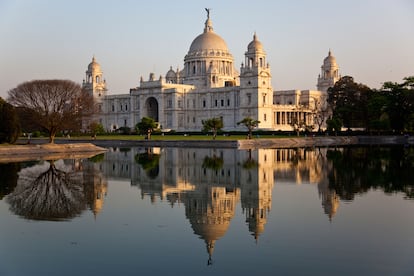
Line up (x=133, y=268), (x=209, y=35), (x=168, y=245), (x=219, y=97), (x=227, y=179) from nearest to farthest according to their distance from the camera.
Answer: (x=133, y=268) < (x=168, y=245) < (x=227, y=179) < (x=219, y=97) < (x=209, y=35)

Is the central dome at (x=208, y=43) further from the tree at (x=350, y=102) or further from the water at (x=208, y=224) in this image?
the water at (x=208, y=224)

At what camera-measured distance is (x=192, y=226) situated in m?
14.7

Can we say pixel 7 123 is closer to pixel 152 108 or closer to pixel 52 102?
pixel 52 102

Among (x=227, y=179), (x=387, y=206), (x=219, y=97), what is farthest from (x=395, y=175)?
(x=219, y=97)

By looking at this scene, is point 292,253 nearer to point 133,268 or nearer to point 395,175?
point 133,268

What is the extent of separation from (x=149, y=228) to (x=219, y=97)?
85464mm

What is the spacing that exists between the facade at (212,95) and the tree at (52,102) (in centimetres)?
2326

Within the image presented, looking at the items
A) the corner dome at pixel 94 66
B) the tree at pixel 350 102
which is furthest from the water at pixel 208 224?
the corner dome at pixel 94 66

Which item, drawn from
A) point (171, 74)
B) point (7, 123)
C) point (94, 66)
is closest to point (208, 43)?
point (171, 74)

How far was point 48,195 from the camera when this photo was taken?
803 inches

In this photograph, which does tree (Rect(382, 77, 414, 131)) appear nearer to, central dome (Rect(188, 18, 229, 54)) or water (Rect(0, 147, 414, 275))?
central dome (Rect(188, 18, 229, 54))

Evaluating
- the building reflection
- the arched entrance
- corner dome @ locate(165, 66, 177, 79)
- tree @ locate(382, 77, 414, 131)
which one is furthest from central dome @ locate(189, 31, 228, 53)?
the building reflection

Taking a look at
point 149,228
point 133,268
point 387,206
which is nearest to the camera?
point 133,268

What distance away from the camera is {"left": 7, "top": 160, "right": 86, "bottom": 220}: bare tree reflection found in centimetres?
1698
